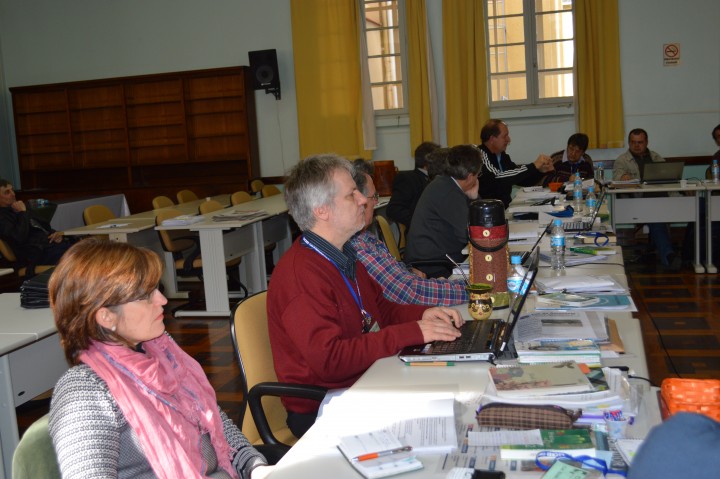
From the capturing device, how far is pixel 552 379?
1647 mm

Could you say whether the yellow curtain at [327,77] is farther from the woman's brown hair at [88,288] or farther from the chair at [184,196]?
the woman's brown hair at [88,288]

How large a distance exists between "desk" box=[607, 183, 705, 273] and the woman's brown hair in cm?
589

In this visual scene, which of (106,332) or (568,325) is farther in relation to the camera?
(568,325)

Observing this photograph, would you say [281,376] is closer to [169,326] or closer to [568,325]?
[568,325]

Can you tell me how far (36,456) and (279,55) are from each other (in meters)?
8.67

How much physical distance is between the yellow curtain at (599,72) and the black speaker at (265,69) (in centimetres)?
362

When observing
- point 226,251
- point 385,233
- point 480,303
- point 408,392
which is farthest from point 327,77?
point 408,392

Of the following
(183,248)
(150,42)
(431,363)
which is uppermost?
(150,42)

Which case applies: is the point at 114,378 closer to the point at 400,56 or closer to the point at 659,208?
the point at 659,208

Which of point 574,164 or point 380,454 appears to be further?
point 574,164

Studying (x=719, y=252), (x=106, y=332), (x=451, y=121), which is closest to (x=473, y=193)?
(x=106, y=332)

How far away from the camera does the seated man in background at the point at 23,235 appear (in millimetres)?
5953

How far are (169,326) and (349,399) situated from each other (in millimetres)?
4274

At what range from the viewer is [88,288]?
5.07ft
